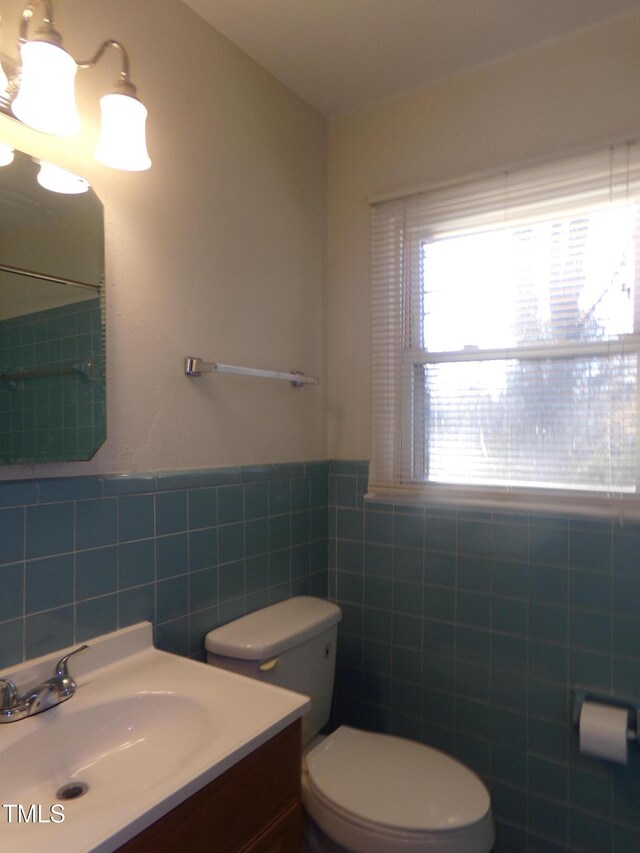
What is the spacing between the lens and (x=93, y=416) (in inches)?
50.8

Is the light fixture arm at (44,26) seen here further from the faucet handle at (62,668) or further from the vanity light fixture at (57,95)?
the faucet handle at (62,668)

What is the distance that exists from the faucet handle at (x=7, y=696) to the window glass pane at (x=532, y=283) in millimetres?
1481

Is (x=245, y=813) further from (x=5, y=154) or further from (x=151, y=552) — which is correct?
(x=5, y=154)

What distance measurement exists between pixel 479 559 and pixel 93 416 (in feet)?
3.99

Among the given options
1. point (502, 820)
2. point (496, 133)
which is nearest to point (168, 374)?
point (496, 133)

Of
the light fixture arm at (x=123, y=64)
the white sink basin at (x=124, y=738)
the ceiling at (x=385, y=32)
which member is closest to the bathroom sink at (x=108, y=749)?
the white sink basin at (x=124, y=738)

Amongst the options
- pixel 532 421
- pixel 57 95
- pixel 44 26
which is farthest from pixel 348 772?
pixel 44 26

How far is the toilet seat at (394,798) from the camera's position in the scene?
129cm

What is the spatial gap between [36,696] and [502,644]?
51.3 inches

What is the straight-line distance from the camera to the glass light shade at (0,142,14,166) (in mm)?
1108

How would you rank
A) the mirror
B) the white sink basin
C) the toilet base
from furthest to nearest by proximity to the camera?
the toilet base → the mirror → the white sink basin

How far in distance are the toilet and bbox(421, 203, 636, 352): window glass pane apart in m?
1.02

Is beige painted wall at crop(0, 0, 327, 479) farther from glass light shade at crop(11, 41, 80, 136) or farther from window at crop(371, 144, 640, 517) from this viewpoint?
window at crop(371, 144, 640, 517)

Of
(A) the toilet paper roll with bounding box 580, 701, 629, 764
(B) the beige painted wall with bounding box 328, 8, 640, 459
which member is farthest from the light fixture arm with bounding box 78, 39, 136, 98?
(A) the toilet paper roll with bounding box 580, 701, 629, 764
